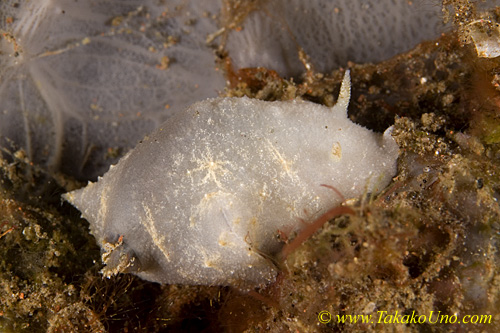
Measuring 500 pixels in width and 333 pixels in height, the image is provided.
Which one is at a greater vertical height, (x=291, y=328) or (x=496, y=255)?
(x=496, y=255)

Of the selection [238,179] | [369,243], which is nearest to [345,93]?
[238,179]

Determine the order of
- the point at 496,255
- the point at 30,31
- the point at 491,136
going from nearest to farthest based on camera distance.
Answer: the point at 496,255
the point at 491,136
the point at 30,31

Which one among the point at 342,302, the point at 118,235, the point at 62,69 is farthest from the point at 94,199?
the point at 342,302

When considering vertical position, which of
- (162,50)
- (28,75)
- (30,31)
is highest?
(30,31)

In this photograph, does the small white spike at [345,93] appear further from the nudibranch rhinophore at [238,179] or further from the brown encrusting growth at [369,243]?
the brown encrusting growth at [369,243]

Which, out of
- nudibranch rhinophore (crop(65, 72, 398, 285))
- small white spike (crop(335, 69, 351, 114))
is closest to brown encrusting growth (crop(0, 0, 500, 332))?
nudibranch rhinophore (crop(65, 72, 398, 285))

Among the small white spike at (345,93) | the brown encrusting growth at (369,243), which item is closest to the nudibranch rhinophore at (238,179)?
the small white spike at (345,93)

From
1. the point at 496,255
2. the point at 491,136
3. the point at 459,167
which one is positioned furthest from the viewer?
the point at 491,136

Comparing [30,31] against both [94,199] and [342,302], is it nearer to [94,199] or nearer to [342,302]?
[94,199]

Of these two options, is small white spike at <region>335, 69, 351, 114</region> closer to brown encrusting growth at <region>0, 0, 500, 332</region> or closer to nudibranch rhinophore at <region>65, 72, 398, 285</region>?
nudibranch rhinophore at <region>65, 72, 398, 285</region>
